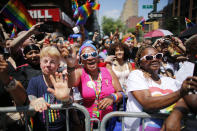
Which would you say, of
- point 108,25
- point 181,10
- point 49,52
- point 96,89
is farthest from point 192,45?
point 108,25

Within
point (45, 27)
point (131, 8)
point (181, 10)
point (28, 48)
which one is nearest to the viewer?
point (28, 48)

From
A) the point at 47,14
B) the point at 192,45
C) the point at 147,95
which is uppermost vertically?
the point at 47,14

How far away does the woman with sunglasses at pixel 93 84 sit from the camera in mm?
2035

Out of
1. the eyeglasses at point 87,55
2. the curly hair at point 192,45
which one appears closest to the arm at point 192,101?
the curly hair at point 192,45

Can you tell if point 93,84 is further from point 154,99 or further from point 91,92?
point 154,99

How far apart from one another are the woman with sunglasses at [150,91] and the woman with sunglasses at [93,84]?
42cm

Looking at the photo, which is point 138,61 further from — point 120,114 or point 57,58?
point 57,58

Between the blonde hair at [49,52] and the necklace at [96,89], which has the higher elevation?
the blonde hair at [49,52]

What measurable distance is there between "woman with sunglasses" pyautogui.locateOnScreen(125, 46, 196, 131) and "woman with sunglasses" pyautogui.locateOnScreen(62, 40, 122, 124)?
1.38 ft

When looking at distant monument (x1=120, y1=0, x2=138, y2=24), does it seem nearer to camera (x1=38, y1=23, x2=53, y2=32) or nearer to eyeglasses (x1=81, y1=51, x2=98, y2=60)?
camera (x1=38, y1=23, x2=53, y2=32)

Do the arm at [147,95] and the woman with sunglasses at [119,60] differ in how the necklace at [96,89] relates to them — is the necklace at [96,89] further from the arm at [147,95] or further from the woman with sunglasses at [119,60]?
the woman with sunglasses at [119,60]

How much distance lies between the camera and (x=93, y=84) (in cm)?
220

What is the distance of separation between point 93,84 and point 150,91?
0.90 metres

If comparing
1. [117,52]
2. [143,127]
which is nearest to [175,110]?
[143,127]
